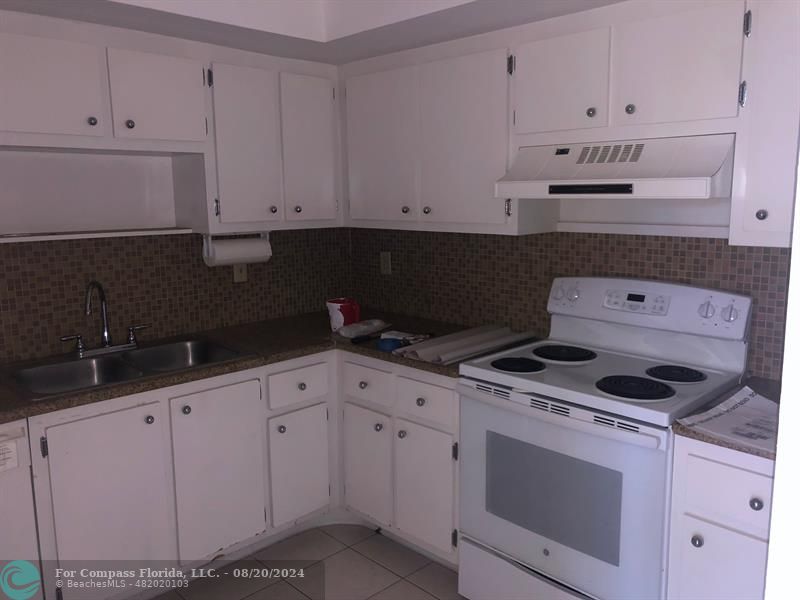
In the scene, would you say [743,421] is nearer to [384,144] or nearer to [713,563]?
[713,563]

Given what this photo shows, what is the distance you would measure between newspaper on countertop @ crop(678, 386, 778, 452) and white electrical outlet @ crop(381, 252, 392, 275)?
1.86 m

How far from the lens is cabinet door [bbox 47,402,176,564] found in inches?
84.5

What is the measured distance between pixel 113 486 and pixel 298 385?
824 mm

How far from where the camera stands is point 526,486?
219 centimetres

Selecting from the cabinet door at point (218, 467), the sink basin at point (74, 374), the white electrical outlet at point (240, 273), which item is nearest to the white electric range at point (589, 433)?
the cabinet door at point (218, 467)

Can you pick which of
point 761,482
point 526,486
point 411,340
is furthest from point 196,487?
point 761,482

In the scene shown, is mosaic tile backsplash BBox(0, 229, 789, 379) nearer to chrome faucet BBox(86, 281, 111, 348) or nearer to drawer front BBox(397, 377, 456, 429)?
chrome faucet BBox(86, 281, 111, 348)

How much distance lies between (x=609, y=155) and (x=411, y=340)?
112cm

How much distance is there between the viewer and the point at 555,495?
2.10 meters

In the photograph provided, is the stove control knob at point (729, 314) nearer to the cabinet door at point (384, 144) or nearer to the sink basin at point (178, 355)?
the cabinet door at point (384, 144)

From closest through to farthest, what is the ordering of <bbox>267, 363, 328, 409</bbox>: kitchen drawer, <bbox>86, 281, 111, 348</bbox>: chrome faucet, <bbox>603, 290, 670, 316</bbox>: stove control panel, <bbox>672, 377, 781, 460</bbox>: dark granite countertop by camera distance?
1. <bbox>672, 377, 781, 460</bbox>: dark granite countertop
2. <bbox>603, 290, 670, 316</bbox>: stove control panel
3. <bbox>86, 281, 111, 348</bbox>: chrome faucet
4. <bbox>267, 363, 328, 409</bbox>: kitchen drawer

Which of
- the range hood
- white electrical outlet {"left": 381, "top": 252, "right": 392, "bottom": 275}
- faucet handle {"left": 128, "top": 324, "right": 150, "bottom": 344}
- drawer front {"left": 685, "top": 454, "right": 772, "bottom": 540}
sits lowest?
drawer front {"left": 685, "top": 454, "right": 772, "bottom": 540}

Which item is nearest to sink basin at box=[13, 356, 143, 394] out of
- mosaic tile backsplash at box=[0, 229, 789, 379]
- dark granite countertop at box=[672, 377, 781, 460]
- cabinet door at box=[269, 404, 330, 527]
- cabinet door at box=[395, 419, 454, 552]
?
mosaic tile backsplash at box=[0, 229, 789, 379]

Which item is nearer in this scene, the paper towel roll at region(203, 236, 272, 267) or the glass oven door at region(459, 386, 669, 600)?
the glass oven door at region(459, 386, 669, 600)
